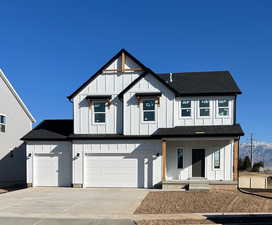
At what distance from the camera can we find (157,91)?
1650 centimetres

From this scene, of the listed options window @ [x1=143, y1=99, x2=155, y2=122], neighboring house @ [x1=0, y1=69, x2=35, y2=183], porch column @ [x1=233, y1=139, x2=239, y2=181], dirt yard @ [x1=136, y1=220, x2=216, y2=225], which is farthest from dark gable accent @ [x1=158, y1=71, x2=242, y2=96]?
neighboring house @ [x1=0, y1=69, x2=35, y2=183]

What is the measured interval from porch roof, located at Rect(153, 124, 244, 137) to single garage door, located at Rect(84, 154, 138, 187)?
9.22ft

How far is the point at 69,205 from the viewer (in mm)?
10695

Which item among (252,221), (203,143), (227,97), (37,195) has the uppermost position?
(227,97)

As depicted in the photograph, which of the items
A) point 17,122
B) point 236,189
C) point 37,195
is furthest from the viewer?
point 17,122

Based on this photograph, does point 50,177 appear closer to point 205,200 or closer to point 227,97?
point 205,200

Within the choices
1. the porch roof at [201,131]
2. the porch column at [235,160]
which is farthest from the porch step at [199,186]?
the porch roof at [201,131]

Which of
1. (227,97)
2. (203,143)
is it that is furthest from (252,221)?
(227,97)

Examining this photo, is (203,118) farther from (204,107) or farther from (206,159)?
(206,159)

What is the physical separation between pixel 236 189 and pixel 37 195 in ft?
37.7

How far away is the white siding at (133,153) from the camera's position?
15.7 m

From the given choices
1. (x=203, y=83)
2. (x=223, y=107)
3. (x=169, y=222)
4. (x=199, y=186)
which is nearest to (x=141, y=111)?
(x=203, y=83)

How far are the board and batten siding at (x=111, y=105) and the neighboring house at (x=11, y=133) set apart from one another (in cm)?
816

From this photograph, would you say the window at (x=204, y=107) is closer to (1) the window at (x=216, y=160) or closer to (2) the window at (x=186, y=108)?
(2) the window at (x=186, y=108)
